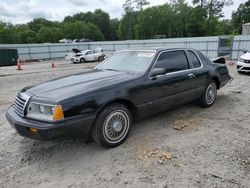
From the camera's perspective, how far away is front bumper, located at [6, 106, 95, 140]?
3027 mm

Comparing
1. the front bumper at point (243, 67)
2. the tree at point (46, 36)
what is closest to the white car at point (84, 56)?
the front bumper at point (243, 67)

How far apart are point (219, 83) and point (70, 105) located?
4219 mm

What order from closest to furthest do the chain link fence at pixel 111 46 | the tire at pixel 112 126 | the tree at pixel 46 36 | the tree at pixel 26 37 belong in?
the tire at pixel 112 126
the chain link fence at pixel 111 46
the tree at pixel 46 36
the tree at pixel 26 37

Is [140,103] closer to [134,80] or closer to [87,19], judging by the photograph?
[134,80]

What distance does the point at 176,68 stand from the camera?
4.71 m

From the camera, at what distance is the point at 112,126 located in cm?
364

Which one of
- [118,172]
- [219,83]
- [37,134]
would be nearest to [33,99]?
[37,134]

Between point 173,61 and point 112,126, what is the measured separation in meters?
1.98

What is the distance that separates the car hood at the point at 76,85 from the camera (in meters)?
3.32

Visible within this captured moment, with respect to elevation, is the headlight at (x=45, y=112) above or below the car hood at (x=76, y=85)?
below

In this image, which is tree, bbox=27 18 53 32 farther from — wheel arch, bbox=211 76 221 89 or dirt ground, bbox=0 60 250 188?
dirt ground, bbox=0 60 250 188

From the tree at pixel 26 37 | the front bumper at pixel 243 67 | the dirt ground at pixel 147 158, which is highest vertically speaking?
the tree at pixel 26 37

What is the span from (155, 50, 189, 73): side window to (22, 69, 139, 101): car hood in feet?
2.47

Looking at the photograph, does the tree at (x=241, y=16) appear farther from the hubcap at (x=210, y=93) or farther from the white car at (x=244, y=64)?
the hubcap at (x=210, y=93)
